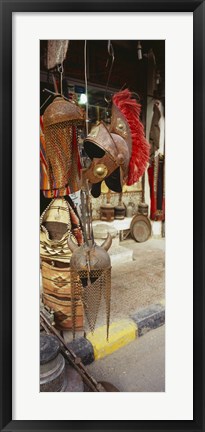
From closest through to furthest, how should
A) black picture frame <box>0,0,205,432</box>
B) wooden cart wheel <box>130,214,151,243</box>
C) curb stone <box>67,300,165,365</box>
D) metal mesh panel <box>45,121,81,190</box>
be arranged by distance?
black picture frame <box>0,0,205,432</box>, metal mesh panel <box>45,121,81,190</box>, curb stone <box>67,300,165,365</box>, wooden cart wheel <box>130,214,151,243</box>

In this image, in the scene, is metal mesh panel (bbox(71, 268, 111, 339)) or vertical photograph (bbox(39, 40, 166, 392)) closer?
vertical photograph (bbox(39, 40, 166, 392))

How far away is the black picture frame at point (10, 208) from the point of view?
3.35 feet

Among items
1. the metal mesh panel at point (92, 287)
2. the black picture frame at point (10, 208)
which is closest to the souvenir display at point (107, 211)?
the metal mesh panel at point (92, 287)

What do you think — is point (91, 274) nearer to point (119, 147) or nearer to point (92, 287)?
point (92, 287)

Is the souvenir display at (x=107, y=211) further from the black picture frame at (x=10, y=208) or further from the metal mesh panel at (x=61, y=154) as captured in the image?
the black picture frame at (x=10, y=208)

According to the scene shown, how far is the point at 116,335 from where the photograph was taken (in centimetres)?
161

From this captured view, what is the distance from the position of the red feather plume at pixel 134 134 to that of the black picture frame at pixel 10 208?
0.30m

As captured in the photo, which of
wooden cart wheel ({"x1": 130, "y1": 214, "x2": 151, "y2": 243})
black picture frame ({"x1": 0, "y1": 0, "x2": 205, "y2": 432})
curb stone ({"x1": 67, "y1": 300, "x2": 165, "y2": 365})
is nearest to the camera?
black picture frame ({"x1": 0, "y1": 0, "x2": 205, "y2": 432})

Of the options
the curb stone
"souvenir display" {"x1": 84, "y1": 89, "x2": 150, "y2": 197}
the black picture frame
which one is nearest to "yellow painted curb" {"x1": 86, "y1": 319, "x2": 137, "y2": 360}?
the curb stone

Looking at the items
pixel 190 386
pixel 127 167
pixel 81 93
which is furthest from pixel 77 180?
pixel 190 386

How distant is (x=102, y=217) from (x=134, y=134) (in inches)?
21.8

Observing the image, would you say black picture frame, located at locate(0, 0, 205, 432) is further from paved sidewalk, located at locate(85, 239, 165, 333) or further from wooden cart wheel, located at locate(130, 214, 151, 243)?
wooden cart wheel, located at locate(130, 214, 151, 243)

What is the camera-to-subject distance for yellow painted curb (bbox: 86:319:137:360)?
1543mm

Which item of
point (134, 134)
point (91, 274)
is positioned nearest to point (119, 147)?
point (134, 134)
